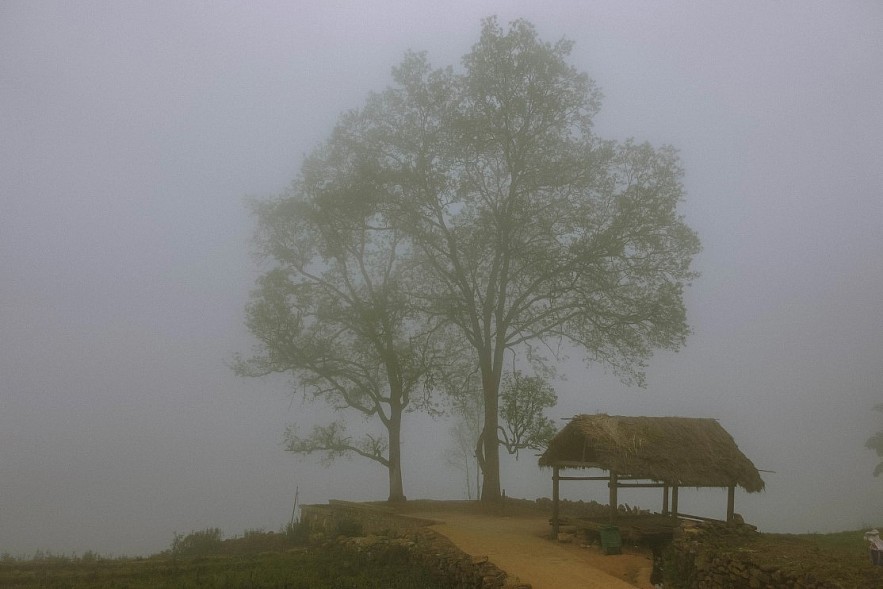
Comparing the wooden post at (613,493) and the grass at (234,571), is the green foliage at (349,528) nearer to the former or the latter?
the grass at (234,571)

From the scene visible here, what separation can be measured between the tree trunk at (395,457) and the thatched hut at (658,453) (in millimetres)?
9788

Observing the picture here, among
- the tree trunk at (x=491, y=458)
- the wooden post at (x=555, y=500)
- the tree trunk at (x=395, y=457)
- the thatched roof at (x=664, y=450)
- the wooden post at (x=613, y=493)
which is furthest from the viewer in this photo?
the tree trunk at (x=395, y=457)

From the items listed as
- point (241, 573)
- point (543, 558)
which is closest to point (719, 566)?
point (543, 558)

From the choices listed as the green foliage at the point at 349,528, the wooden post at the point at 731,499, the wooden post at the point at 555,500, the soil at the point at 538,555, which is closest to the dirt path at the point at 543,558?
the soil at the point at 538,555

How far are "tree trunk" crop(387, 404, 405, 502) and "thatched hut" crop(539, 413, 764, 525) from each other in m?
9.79

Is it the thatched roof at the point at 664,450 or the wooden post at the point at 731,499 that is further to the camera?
the wooden post at the point at 731,499

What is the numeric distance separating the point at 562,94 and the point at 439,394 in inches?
506

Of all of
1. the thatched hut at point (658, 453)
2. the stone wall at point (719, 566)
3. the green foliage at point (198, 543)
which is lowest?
the green foliage at point (198, 543)

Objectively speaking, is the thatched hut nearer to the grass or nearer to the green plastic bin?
the green plastic bin

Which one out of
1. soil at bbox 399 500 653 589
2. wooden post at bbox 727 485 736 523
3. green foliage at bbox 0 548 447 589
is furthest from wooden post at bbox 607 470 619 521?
green foliage at bbox 0 548 447 589

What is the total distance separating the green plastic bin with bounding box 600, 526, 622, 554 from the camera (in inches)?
685

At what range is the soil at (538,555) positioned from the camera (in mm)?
14352

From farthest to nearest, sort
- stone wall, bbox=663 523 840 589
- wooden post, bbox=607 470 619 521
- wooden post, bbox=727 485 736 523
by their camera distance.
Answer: wooden post, bbox=727 485 736 523, wooden post, bbox=607 470 619 521, stone wall, bbox=663 523 840 589

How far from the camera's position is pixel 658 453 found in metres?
18.3
